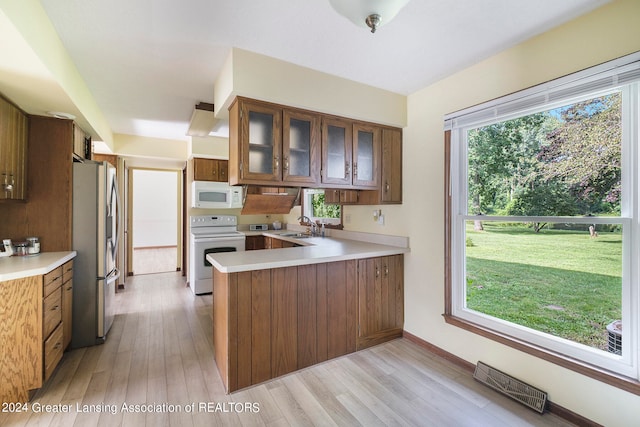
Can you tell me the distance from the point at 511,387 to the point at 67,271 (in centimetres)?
358

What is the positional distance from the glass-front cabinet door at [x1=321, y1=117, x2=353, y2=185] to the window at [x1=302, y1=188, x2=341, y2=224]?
128 cm

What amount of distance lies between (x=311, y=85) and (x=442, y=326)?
235 centimetres

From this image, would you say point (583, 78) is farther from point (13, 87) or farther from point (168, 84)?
point (13, 87)

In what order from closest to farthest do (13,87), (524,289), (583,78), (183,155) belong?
(583,78), (13,87), (524,289), (183,155)

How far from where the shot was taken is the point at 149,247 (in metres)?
8.72

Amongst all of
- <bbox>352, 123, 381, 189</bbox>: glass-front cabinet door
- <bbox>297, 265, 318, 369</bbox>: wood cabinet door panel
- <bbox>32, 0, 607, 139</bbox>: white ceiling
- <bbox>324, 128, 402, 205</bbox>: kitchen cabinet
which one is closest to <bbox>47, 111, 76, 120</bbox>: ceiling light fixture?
<bbox>32, 0, 607, 139</bbox>: white ceiling

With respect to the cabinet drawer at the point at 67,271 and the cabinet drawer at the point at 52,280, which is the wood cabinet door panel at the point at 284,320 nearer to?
the cabinet drawer at the point at 52,280

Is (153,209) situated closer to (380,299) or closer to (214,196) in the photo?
(214,196)

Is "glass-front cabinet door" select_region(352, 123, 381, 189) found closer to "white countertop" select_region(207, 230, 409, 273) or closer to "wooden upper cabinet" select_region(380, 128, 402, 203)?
"wooden upper cabinet" select_region(380, 128, 402, 203)

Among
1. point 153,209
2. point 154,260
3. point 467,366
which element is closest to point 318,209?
point 467,366

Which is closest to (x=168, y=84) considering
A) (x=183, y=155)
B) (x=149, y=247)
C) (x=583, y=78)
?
(x=183, y=155)

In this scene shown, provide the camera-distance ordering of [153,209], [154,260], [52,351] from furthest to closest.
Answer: [153,209], [154,260], [52,351]

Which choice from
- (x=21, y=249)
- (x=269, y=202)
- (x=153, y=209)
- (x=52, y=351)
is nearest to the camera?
(x=52, y=351)

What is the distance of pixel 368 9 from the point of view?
112 cm
